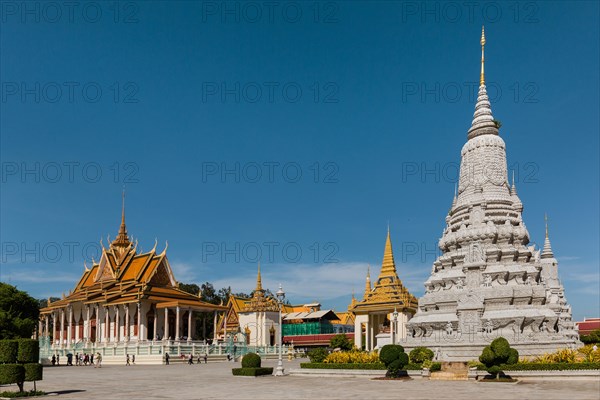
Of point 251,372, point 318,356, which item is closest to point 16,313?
point 251,372

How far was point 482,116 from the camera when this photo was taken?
44375mm

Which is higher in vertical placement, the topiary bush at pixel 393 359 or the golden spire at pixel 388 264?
the golden spire at pixel 388 264

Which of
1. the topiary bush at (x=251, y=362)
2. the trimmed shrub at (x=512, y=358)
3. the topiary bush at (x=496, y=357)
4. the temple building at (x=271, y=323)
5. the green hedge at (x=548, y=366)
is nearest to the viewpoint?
the topiary bush at (x=496, y=357)

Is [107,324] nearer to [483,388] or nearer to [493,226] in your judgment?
[493,226]

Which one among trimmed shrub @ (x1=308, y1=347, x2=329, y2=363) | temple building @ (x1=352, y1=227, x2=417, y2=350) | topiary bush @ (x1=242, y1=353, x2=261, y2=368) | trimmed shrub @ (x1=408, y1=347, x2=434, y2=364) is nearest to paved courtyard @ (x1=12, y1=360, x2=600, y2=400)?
trimmed shrub @ (x1=408, y1=347, x2=434, y2=364)

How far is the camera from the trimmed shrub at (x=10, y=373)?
66.4 ft

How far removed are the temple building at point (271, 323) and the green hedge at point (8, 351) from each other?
154ft

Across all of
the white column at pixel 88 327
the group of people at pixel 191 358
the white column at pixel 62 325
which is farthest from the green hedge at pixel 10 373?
the white column at pixel 62 325

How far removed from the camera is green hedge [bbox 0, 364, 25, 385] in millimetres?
20250

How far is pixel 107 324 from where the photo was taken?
213 ft

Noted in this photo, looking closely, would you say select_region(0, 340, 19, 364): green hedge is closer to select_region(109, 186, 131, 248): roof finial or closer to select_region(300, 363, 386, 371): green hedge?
select_region(300, 363, 386, 371): green hedge

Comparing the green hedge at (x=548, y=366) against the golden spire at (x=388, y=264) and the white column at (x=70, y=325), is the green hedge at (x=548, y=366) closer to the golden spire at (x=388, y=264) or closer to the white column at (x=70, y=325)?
the golden spire at (x=388, y=264)

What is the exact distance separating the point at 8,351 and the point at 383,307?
4491 cm

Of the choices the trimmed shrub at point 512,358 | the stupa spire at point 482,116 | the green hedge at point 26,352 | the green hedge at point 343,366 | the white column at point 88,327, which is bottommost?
the white column at point 88,327
